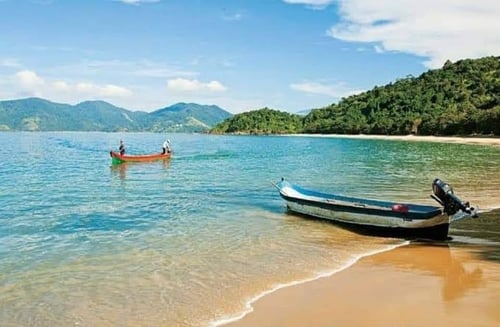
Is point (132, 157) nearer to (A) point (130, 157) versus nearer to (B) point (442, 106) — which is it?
(A) point (130, 157)

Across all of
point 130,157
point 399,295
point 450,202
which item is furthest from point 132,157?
point 399,295

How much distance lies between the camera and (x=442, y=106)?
16012 cm

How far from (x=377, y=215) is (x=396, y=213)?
2.32ft

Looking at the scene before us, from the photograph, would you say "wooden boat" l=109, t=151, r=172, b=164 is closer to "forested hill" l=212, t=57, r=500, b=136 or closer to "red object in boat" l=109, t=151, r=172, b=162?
"red object in boat" l=109, t=151, r=172, b=162

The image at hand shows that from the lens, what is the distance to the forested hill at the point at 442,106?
121 m

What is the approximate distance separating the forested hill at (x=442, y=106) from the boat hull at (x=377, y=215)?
9828cm

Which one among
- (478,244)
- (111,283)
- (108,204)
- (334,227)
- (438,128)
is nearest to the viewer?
(111,283)

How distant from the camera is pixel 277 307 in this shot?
9570 mm

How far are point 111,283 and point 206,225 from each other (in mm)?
7218

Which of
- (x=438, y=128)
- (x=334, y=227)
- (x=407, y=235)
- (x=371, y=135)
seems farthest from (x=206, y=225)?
(x=371, y=135)

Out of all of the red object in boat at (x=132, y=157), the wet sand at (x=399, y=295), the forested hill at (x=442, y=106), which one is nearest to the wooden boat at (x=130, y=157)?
the red object in boat at (x=132, y=157)

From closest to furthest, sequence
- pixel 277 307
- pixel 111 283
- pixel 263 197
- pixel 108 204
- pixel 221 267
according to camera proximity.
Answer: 1. pixel 277 307
2. pixel 111 283
3. pixel 221 267
4. pixel 108 204
5. pixel 263 197

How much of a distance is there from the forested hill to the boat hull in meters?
98.3

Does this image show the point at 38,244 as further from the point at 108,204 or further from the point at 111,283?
the point at 108,204
